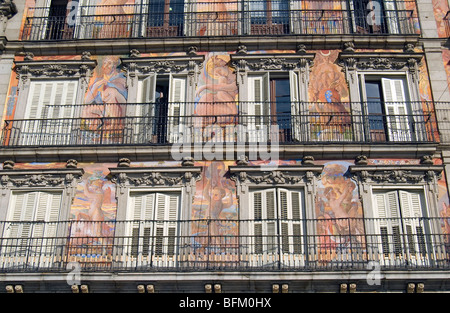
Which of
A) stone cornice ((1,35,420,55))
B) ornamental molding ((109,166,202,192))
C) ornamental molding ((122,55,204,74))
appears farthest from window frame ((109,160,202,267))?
stone cornice ((1,35,420,55))

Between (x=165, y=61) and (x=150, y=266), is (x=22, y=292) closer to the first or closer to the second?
(x=150, y=266)

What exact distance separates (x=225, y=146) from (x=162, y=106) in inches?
96.8

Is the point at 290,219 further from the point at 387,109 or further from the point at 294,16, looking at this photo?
the point at 294,16

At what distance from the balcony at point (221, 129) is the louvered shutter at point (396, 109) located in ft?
0.09

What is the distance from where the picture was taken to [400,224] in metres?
15.5

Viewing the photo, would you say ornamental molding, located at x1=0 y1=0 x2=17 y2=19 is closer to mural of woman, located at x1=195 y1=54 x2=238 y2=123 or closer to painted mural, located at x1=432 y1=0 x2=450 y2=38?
mural of woman, located at x1=195 y1=54 x2=238 y2=123

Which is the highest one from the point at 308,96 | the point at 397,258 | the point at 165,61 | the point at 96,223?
the point at 165,61

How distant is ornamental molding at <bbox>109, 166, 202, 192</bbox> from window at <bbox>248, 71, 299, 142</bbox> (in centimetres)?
186

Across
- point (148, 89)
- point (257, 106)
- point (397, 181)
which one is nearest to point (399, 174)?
point (397, 181)

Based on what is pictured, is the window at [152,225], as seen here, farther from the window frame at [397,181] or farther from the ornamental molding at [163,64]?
the window frame at [397,181]

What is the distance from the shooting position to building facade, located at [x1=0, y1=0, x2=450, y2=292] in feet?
48.7
